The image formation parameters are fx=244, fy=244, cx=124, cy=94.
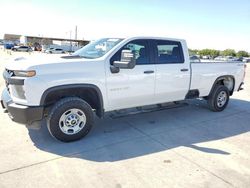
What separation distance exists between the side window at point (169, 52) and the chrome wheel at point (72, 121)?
2.04m

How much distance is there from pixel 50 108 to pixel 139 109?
77.0 inches

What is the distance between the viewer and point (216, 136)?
5.00 metres

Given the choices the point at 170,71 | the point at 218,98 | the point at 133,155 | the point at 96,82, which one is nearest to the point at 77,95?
the point at 96,82

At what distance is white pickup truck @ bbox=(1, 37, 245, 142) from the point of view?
4.05 meters

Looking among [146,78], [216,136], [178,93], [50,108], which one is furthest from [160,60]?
[50,108]

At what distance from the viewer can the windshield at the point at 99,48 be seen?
15.8 ft

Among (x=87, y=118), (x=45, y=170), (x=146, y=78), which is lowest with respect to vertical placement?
(x=45, y=170)

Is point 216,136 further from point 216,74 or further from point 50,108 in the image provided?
point 50,108

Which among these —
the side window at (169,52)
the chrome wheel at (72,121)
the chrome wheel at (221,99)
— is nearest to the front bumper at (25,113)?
the chrome wheel at (72,121)

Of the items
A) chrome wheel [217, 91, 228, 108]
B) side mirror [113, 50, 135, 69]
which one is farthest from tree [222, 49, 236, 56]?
side mirror [113, 50, 135, 69]

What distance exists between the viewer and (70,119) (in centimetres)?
443

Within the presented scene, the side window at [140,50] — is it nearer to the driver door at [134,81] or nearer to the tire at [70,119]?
the driver door at [134,81]

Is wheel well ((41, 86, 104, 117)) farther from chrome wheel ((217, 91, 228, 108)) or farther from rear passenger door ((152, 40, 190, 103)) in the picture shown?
chrome wheel ((217, 91, 228, 108))

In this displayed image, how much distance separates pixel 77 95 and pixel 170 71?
212 cm
